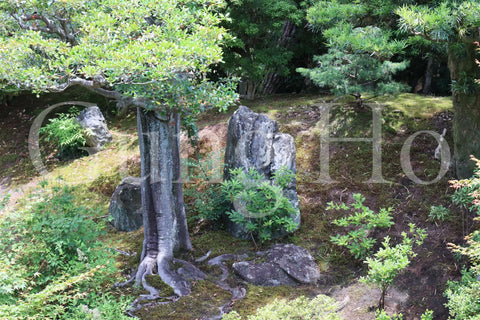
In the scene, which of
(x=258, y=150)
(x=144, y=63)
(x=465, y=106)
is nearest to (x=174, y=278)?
(x=258, y=150)

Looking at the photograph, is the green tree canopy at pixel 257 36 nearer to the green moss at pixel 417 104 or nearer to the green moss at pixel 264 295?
the green moss at pixel 417 104

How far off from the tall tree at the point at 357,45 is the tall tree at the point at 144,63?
1.93 m

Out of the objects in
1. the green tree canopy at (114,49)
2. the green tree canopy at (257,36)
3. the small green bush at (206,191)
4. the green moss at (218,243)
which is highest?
the green tree canopy at (257,36)

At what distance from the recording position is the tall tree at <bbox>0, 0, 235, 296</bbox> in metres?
4.29

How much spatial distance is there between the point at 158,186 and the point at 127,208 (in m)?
Result: 1.60

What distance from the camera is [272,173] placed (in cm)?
635

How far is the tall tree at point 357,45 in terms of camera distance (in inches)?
235

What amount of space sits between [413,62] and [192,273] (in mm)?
7745

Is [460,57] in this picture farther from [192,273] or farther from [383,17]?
[192,273]

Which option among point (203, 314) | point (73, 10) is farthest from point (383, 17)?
point (203, 314)

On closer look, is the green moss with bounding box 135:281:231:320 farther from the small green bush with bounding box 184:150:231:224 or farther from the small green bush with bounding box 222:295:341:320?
the small green bush with bounding box 184:150:231:224

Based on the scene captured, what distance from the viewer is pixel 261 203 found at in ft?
19.1

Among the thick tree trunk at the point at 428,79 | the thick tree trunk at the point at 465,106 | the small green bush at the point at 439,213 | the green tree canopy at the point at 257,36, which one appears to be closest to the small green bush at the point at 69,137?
the green tree canopy at the point at 257,36

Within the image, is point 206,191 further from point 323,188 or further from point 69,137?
point 69,137
